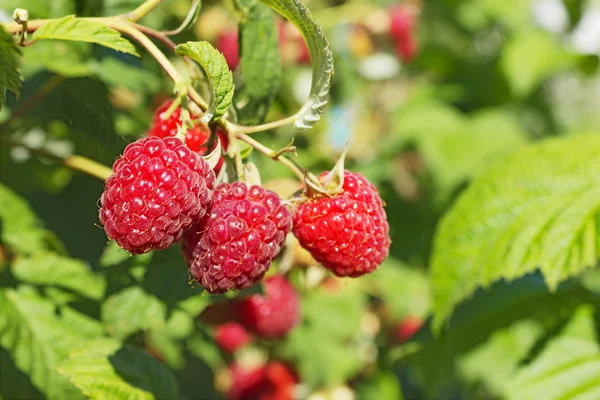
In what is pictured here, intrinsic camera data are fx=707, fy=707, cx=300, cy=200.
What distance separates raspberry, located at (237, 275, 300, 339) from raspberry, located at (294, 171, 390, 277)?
0.77 metres

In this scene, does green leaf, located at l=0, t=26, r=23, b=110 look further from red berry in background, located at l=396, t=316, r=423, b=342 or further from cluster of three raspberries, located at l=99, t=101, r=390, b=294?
red berry in background, located at l=396, t=316, r=423, b=342

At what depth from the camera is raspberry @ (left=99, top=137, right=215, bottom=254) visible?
0.78 m

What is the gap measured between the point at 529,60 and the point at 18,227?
2.60 meters

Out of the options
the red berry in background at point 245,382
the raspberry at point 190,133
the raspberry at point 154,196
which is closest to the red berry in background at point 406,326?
the red berry in background at point 245,382

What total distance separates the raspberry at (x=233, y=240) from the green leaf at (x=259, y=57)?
22 centimetres

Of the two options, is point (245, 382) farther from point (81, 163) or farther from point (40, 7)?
point (40, 7)

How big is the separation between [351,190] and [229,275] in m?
0.23

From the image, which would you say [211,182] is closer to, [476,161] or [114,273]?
[114,273]

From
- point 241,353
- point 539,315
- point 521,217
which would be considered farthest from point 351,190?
point 241,353

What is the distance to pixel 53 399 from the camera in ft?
3.66

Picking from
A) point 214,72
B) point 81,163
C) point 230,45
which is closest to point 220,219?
point 214,72

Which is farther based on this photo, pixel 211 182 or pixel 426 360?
pixel 426 360

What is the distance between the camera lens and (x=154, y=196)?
79cm

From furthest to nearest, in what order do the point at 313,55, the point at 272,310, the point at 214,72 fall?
the point at 272,310 < the point at 313,55 < the point at 214,72
